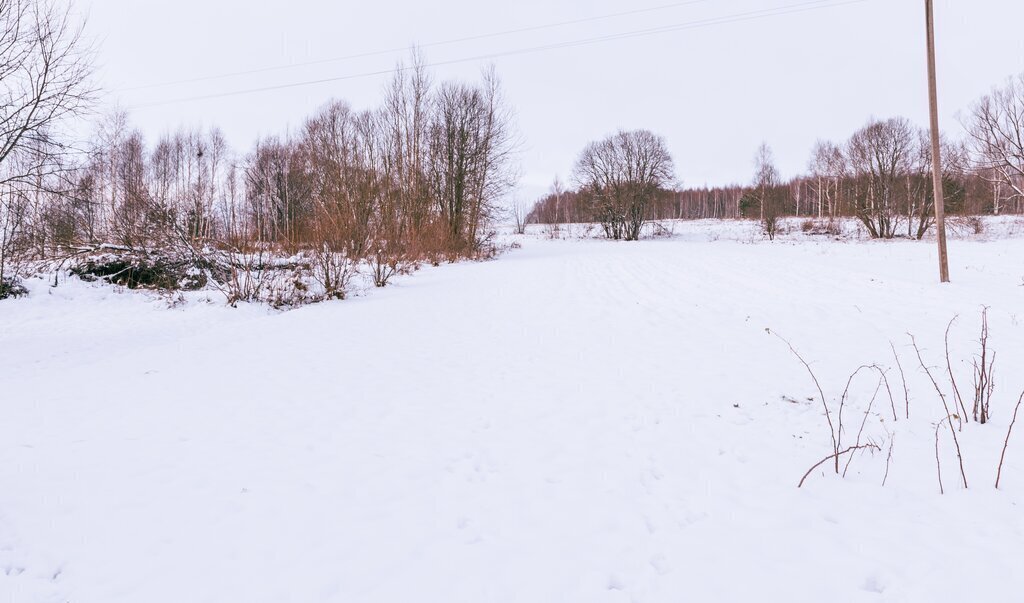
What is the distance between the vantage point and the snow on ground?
2006mm

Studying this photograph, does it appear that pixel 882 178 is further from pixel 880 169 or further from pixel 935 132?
pixel 935 132

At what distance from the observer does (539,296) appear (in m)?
10.6

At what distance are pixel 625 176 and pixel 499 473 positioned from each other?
39.4 meters

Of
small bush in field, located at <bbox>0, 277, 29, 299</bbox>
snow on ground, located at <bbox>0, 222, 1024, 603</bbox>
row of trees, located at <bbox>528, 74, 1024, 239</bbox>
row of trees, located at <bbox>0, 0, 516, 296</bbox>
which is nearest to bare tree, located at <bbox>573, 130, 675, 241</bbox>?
row of trees, located at <bbox>528, 74, 1024, 239</bbox>

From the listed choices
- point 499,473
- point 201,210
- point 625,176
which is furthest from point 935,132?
point 625,176

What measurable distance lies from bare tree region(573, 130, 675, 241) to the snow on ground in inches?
1324

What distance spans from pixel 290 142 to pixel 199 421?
32725mm

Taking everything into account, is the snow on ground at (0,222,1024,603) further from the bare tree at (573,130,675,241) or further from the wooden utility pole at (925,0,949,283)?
the bare tree at (573,130,675,241)

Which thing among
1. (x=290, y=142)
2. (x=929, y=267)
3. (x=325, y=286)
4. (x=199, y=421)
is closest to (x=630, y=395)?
(x=199, y=421)

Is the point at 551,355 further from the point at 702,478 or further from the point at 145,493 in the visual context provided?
the point at 145,493

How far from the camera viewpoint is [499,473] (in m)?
2.94

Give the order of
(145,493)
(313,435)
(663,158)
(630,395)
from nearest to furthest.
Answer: (145,493) < (313,435) < (630,395) < (663,158)

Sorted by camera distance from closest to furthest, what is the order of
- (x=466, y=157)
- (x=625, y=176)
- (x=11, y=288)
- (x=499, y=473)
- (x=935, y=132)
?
(x=499, y=473)
(x=935, y=132)
(x=11, y=288)
(x=466, y=157)
(x=625, y=176)

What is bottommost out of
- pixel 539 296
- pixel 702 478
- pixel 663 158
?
pixel 702 478
